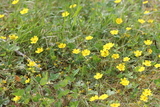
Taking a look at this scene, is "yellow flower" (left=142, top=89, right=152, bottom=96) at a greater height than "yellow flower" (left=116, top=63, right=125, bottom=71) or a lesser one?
lesser

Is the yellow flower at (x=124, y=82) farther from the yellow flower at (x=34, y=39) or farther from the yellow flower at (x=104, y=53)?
the yellow flower at (x=34, y=39)

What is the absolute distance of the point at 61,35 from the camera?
87.4 inches

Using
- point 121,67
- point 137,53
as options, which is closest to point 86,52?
point 121,67

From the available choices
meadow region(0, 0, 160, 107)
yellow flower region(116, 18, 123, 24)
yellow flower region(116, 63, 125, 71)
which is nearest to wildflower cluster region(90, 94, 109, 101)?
meadow region(0, 0, 160, 107)

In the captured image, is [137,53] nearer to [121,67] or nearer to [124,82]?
[121,67]

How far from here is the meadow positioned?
177cm

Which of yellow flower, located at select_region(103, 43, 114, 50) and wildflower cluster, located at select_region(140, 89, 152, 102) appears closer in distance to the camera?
wildflower cluster, located at select_region(140, 89, 152, 102)

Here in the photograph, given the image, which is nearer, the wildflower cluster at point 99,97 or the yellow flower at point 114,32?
the wildflower cluster at point 99,97

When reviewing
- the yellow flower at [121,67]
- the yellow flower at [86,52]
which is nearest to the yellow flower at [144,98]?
the yellow flower at [121,67]

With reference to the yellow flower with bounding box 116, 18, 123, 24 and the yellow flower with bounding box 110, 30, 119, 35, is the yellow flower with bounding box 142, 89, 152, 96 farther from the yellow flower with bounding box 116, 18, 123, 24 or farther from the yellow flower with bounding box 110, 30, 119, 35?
the yellow flower with bounding box 116, 18, 123, 24

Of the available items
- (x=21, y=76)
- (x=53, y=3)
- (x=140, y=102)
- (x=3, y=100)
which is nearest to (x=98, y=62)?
(x=140, y=102)

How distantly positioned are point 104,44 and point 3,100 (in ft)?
3.04

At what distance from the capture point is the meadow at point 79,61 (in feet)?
5.79

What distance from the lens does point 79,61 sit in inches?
80.3
